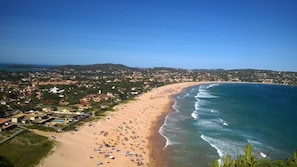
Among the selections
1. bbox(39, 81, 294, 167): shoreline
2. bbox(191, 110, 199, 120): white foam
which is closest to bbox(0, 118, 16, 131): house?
bbox(39, 81, 294, 167): shoreline

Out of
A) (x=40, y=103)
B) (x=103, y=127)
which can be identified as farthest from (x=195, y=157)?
(x=40, y=103)

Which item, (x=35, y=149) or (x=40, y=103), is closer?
(x=35, y=149)

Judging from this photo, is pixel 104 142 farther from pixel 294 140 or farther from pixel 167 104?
pixel 167 104

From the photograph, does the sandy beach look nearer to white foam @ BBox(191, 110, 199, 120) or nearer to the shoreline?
the shoreline

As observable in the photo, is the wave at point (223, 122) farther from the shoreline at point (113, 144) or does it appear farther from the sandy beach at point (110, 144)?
A: the sandy beach at point (110, 144)

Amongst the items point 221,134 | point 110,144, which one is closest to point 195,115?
point 221,134

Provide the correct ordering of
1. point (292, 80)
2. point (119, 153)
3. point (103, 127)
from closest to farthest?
point (119, 153) < point (103, 127) < point (292, 80)

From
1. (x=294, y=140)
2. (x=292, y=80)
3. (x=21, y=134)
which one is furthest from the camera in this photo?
(x=292, y=80)

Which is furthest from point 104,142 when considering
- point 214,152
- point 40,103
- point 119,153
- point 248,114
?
point 248,114

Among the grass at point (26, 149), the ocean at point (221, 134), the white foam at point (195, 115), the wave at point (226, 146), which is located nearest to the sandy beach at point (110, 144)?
the grass at point (26, 149)
